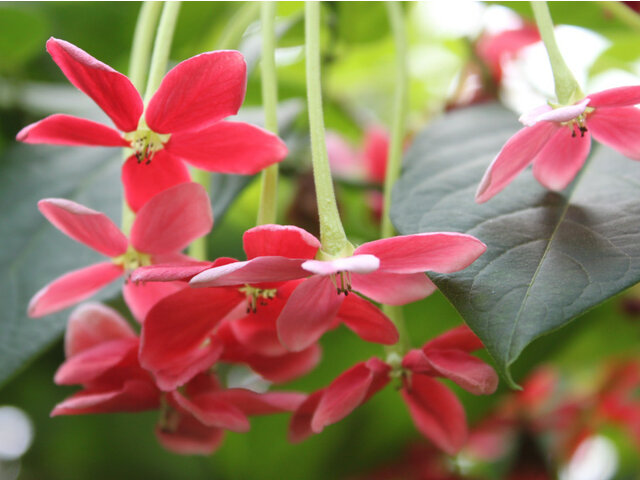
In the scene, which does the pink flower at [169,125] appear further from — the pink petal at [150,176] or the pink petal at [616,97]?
the pink petal at [616,97]

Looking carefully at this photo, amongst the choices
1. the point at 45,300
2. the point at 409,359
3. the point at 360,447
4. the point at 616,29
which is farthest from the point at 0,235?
the point at 616,29

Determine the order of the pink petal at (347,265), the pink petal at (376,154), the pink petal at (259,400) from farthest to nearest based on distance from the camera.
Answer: the pink petal at (376,154), the pink petal at (259,400), the pink petal at (347,265)

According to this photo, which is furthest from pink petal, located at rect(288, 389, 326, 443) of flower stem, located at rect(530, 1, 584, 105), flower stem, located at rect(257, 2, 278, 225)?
flower stem, located at rect(530, 1, 584, 105)

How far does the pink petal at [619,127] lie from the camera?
36 centimetres

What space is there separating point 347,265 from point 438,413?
16 cm

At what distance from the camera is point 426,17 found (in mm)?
946

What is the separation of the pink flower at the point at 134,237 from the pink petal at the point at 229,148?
2cm

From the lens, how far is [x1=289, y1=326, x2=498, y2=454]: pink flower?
0.36 meters

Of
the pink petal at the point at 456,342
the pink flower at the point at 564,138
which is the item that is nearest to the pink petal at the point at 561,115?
the pink flower at the point at 564,138

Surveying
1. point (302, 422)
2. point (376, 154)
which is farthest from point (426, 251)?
point (376, 154)

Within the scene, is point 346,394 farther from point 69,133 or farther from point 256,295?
point 69,133

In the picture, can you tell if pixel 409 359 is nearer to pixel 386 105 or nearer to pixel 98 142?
pixel 98 142

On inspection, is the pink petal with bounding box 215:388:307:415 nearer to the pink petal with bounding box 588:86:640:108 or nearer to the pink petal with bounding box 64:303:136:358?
the pink petal with bounding box 64:303:136:358

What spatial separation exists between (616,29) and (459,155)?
Result: 0.39m
